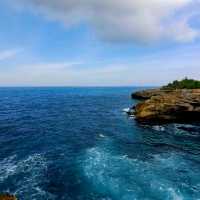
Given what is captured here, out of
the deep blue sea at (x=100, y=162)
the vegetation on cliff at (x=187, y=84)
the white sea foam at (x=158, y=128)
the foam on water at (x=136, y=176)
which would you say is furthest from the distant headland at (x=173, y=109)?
the vegetation on cliff at (x=187, y=84)

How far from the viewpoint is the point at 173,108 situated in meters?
60.5

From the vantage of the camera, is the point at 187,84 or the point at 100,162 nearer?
the point at 100,162

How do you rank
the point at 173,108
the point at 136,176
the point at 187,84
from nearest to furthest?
the point at 136,176 < the point at 173,108 < the point at 187,84

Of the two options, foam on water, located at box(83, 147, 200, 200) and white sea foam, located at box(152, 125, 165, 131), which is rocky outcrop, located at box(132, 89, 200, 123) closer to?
white sea foam, located at box(152, 125, 165, 131)

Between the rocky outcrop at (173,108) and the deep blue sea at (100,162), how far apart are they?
17.8ft

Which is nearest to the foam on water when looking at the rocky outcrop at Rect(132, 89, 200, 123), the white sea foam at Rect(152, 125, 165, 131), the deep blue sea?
the deep blue sea

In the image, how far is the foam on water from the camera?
26.0m

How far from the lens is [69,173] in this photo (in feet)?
102

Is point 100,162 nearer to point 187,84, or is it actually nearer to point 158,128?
point 158,128

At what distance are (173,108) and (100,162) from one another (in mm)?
31746

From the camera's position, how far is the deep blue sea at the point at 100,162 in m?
26.4

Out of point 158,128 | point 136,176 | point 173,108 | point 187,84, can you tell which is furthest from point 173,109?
point 187,84

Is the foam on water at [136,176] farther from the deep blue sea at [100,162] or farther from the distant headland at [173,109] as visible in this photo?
the distant headland at [173,109]

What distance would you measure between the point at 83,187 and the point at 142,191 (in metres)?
6.28
